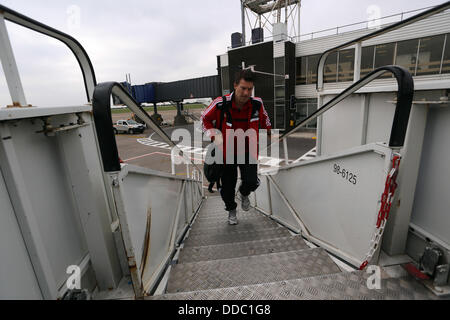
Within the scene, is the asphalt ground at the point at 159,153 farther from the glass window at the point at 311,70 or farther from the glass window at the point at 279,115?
the glass window at the point at 311,70

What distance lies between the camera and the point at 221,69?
20.9 m

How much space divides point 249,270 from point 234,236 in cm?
132

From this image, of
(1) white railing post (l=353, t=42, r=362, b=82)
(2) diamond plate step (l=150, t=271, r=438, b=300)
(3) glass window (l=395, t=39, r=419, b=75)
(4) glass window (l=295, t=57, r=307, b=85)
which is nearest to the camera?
(2) diamond plate step (l=150, t=271, r=438, b=300)

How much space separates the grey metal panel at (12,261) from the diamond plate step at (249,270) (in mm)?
935

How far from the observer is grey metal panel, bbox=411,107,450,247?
59.9 inches

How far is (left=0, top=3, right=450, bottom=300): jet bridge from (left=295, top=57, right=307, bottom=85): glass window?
56.6 ft

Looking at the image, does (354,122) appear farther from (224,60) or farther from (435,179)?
(224,60)

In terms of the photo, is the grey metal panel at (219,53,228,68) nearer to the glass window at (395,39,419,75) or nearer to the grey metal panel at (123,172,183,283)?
the glass window at (395,39,419,75)

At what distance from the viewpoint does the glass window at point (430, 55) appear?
1275 centimetres

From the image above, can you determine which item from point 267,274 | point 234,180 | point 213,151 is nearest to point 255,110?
point 213,151

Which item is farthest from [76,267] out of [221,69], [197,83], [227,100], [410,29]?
[197,83]

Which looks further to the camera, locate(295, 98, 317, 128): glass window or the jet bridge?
locate(295, 98, 317, 128): glass window

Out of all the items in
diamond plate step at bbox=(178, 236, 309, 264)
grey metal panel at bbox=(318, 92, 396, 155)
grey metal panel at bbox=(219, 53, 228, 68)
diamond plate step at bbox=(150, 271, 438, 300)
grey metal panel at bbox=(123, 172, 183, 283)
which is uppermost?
grey metal panel at bbox=(219, 53, 228, 68)

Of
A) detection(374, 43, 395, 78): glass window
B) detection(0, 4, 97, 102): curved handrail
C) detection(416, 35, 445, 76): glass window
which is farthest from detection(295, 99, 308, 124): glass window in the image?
detection(0, 4, 97, 102): curved handrail
